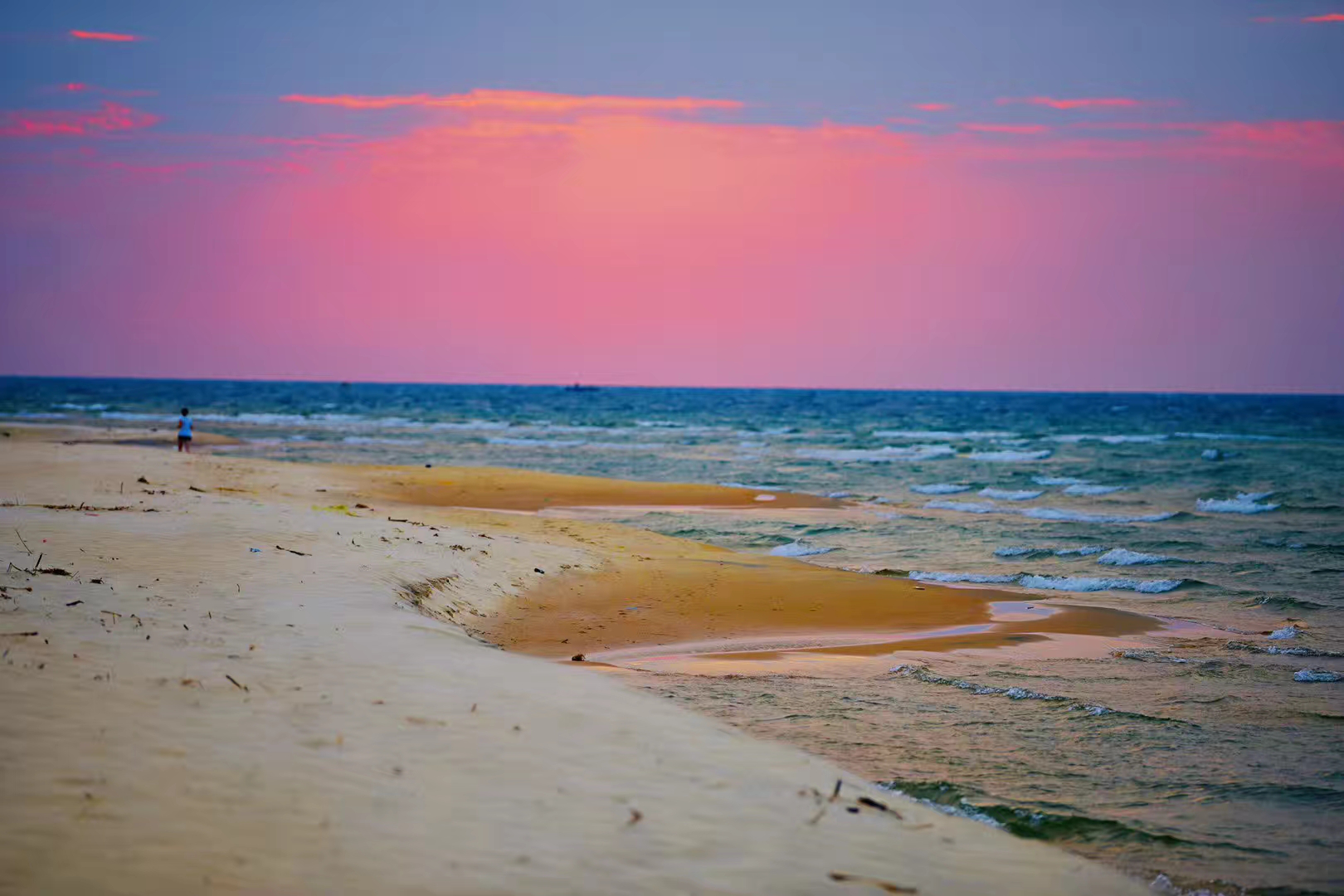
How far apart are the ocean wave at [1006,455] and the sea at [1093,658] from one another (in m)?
0.38

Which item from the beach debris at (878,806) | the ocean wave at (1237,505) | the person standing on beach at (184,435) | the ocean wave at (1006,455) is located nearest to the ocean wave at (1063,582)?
the beach debris at (878,806)

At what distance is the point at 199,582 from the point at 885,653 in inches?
297

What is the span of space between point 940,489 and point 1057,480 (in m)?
6.78

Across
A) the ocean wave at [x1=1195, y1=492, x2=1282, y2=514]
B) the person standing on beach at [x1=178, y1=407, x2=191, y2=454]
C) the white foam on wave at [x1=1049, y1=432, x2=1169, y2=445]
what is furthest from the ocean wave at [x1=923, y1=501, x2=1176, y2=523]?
the white foam on wave at [x1=1049, y1=432, x2=1169, y2=445]

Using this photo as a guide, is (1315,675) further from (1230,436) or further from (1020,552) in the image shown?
(1230,436)

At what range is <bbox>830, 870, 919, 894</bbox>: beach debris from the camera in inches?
212

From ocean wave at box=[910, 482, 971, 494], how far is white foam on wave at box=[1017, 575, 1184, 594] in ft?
52.5

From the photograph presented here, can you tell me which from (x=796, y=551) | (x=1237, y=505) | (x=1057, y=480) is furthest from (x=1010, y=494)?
(x=796, y=551)

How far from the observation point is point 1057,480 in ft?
129

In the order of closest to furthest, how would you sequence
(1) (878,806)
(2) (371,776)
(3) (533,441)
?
(2) (371,776) → (1) (878,806) → (3) (533,441)

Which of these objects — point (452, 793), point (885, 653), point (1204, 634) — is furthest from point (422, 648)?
point (1204, 634)

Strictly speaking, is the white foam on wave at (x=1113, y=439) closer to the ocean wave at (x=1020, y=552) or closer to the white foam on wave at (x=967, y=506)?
the white foam on wave at (x=967, y=506)

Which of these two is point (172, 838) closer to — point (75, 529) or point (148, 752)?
point (148, 752)

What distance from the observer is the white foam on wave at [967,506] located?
29.4m
